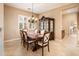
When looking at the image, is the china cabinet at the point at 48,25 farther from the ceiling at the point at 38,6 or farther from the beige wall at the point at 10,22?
the beige wall at the point at 10,22

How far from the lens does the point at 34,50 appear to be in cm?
185

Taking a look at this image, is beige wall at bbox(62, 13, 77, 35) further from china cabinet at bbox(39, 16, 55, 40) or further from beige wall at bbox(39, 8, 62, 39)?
china cabinet at bbox(39, 16, 55, 40)

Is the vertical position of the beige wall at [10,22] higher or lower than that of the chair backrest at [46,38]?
higher

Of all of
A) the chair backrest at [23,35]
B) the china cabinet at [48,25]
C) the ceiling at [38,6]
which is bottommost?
the chair backrest at [23,35]

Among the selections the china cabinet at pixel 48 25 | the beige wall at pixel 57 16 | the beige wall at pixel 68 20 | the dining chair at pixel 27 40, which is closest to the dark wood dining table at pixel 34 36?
the dining chair at pixel 27 40

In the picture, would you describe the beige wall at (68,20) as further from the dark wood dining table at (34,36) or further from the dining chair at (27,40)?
the dining chair at (27,40)

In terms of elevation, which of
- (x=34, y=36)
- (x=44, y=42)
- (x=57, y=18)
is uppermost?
A: (x=57, y=18)

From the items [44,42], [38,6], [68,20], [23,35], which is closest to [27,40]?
[23,35]

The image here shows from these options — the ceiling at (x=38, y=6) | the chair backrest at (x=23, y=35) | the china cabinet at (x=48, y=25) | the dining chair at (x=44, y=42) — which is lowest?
the dining chair at (x=44, y=42)

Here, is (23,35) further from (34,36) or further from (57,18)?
(57,18)

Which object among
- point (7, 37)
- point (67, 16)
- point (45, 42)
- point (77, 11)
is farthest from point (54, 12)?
point (7, 37)

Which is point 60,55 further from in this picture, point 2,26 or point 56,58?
point 2,26

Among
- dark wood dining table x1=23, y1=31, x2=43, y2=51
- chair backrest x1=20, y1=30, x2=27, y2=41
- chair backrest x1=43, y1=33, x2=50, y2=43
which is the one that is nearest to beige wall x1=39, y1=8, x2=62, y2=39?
chair backrest x1=43, y1=33, x2=50, y2=43

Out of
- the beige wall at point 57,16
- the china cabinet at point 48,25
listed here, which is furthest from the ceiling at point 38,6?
the china cabinet at point 48,25
